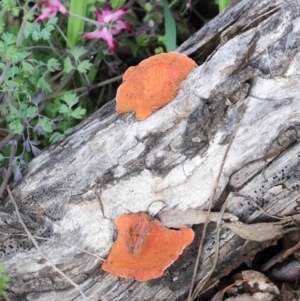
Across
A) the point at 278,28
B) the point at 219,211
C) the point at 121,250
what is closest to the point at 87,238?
the point at 121,250

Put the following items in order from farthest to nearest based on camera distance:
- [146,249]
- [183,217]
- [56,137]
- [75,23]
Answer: [75,23]
[56,137]
[183,217]
[146,249]

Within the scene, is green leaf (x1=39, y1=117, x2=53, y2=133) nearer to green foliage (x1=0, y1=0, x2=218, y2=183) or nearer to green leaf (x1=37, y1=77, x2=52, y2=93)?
green foliage (x1=0, y1=0, x2=218, y2=183)

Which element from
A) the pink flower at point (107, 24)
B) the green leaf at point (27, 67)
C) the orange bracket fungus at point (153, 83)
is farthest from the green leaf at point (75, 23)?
the orange bracket fungus at point (153, 83)

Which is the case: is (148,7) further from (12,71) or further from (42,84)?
(12,71)

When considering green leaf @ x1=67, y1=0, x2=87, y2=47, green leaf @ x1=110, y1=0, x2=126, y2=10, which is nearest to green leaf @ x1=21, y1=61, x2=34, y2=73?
green leaf @ x1=67, y1=0, x2=87, y2=47

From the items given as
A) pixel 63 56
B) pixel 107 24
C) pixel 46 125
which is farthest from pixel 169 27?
pixel 46 125

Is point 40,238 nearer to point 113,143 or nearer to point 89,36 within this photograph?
point 113,143
